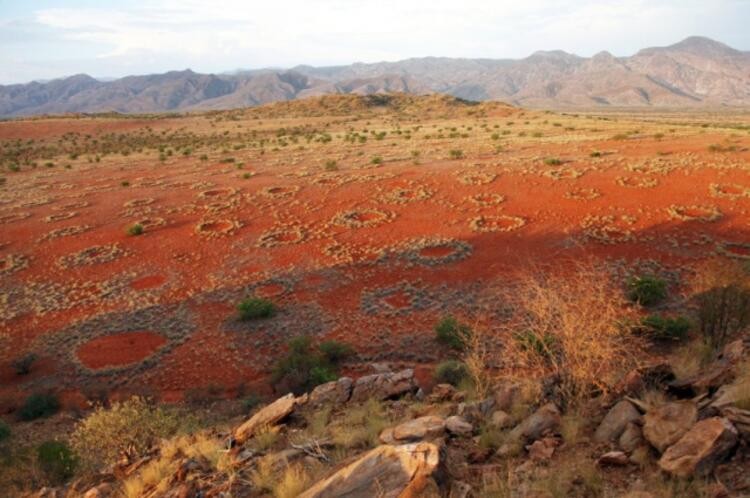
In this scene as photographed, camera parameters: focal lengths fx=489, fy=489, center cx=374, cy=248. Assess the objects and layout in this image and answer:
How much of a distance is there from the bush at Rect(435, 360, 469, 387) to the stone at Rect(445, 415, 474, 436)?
4545 millimetres

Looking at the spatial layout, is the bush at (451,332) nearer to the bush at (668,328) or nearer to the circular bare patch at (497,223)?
the bush at (668,328)

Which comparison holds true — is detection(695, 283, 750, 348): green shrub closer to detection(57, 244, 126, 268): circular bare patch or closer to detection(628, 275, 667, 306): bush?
detection(628, 275, 667, 306): bush

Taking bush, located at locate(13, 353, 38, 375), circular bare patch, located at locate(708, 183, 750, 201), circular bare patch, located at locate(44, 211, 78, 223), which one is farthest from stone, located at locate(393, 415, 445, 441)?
circular bare patch, located at locate(44, 211, 78, 223)

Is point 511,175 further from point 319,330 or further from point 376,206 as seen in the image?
point 319,330

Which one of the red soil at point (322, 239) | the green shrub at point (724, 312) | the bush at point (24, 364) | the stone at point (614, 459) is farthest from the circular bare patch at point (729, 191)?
the bush at point (24, 364)

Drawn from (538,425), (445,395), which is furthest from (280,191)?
(538,425)

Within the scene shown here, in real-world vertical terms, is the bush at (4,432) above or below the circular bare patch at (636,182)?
below

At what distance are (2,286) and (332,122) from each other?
51614 millimetres

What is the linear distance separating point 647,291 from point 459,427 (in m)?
11.0

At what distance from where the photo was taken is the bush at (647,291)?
48.5 feet

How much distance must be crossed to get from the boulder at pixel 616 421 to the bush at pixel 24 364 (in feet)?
49.0

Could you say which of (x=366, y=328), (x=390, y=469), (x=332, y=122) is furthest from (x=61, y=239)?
(x=332, y=122)

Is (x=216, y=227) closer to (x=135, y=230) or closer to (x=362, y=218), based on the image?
(x=135, y=230)

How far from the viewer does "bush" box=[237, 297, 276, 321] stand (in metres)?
15.5
